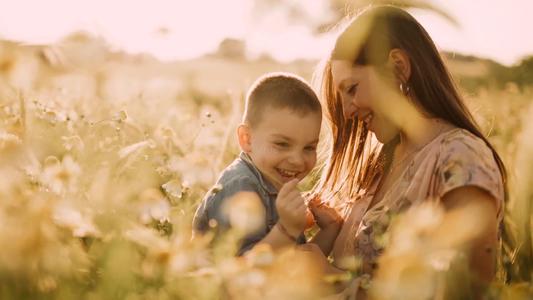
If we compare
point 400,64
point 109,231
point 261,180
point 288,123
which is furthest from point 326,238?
point 109,231

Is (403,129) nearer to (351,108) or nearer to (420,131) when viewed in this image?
(420,131)

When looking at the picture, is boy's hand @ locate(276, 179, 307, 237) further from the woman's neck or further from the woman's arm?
the woman's neck

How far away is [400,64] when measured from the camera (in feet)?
8.12

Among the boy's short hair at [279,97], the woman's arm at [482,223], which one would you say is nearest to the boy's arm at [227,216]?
the boy's short hair at [279,97]

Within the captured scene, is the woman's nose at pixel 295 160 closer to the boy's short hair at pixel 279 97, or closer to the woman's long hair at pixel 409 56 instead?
the boy's short hair at pixel 279 97

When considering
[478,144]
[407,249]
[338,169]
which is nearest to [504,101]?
[338,169]

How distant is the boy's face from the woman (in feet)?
0.55

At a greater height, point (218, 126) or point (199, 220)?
point (199, 220)

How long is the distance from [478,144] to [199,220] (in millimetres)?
866

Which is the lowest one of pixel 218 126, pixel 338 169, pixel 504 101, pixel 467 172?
pixel 504 101

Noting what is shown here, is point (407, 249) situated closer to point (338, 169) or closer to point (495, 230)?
point (495, 230)

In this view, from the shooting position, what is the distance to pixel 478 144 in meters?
2.23

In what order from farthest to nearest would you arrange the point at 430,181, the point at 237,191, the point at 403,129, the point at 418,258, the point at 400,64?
the point at 403,129 < the point at 400,64 < the point at 237,191 < the point at 430,181 < the point at 418,258

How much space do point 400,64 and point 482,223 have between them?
2.09ft
